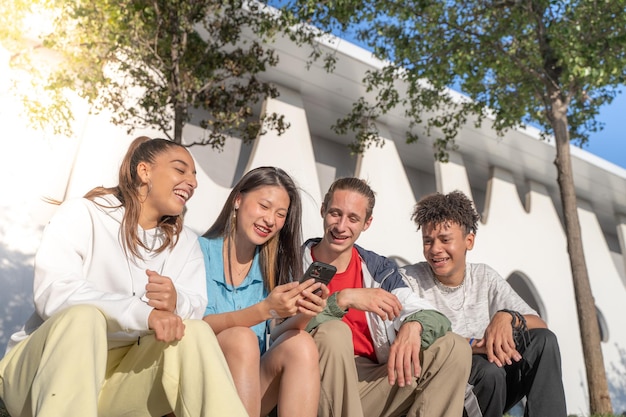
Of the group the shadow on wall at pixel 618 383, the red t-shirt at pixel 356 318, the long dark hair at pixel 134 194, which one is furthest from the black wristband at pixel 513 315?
the shadow on wall at pixel 618 383

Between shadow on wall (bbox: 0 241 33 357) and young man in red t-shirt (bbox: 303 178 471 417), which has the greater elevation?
shadow on wall (bbox: 0 241 33 357)

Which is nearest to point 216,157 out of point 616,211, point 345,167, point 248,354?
point 345,167

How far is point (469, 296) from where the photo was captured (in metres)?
3.78

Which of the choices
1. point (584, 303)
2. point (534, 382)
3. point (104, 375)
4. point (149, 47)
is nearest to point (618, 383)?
point (584, 303)

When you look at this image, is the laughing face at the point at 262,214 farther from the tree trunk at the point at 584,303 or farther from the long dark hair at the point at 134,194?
the tree trunk at the point at 584,303

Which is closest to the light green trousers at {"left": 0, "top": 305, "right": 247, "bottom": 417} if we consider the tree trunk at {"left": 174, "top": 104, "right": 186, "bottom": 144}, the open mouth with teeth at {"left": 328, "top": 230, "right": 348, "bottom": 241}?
the open mouth with teeth at {"left": 328, "top": 230, "right": 348, "bottom": 241}

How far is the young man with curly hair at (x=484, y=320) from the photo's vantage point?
324 cm

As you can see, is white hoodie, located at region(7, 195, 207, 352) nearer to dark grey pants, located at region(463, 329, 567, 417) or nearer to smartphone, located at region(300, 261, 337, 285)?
smartphone, located at region(300, 261, 337, 285)

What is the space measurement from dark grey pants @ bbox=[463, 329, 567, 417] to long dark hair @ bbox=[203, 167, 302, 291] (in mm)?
1090

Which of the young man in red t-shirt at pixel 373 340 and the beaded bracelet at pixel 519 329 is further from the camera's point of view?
the beaded bracelet at pixel 519 329

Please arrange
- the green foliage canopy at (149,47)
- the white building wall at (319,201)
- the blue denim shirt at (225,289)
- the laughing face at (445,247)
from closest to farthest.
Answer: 1. the blue denim shirt at (225,289)
2. the laughing face at (445,247)
3. the green foliage canopy at (149,47)
4. the white building wall at (319,201)

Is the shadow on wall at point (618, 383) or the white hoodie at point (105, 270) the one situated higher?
the shadow on wall at point (618, 383)

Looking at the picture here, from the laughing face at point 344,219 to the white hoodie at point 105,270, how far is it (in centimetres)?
75

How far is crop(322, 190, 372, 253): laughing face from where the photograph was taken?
340cm
